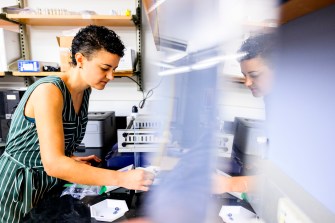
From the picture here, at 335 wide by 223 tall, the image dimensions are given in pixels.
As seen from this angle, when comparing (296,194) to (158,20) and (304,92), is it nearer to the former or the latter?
(304,92)

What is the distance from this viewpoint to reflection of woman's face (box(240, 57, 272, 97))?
207 millimetres

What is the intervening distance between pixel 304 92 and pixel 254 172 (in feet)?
0.40

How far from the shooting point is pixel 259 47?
0.22 meters

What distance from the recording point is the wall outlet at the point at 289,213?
240 millimetres

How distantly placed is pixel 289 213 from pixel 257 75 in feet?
0.51

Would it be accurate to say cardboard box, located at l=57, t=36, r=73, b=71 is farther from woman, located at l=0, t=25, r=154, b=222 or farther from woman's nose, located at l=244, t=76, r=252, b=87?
woman's nose, located at l=244, t=76, r=252, b=87

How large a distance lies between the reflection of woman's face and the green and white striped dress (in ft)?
2.99

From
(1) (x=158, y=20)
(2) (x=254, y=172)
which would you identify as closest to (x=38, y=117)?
(1) (x=158, y=20)

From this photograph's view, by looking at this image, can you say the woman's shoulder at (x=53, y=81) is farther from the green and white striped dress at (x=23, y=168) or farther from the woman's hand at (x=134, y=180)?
the woman's hand at (x=134, y=180)

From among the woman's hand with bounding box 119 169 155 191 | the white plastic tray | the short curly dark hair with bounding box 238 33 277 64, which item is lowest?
the white plastic tray

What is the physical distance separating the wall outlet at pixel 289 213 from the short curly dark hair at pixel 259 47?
0.16 m

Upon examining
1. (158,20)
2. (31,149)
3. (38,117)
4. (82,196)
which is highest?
(158,20)

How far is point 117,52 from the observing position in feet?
3.51

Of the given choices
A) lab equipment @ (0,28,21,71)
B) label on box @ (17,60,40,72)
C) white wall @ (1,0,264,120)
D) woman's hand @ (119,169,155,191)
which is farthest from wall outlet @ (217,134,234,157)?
lab equipment @ (0,28,21,71)
